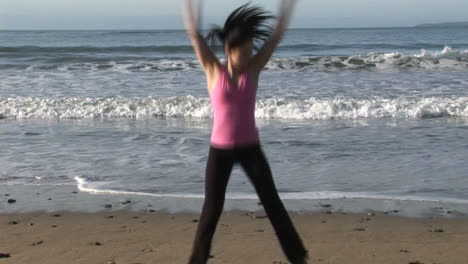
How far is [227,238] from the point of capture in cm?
586

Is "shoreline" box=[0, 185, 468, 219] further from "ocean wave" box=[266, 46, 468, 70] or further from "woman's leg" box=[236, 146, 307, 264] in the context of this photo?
"ocean wave" box=[266, 46, 468, 70]

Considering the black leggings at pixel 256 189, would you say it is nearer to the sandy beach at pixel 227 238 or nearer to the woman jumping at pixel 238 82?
the woman jumping at pixel 238 82

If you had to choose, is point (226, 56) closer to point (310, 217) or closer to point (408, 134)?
point (310, 217)

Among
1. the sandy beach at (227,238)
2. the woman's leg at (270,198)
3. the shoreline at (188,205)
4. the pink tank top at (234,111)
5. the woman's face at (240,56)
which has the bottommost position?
the shoreline at (188,205)

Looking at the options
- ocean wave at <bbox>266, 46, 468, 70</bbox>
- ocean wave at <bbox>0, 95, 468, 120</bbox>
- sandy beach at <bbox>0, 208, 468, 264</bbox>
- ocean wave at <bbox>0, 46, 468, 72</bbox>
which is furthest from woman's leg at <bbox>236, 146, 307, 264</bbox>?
ocean wave at <bbox>266, 46, 468, 70</bbox>

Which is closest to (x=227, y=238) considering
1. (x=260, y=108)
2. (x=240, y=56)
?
(x=240, y=56)

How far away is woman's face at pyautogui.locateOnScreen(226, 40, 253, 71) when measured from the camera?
12.3 ft

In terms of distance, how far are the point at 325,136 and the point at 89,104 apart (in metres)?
6.62

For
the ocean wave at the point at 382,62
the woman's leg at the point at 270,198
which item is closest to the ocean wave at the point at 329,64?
the ocean wave at the point at 382,62

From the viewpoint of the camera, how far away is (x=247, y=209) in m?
6.88

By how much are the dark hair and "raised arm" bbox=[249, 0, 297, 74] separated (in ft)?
0.12

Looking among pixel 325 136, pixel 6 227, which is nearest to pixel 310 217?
pixel 6 227

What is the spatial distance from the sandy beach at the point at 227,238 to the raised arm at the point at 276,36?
6.11ft

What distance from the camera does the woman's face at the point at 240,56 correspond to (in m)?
3.75
